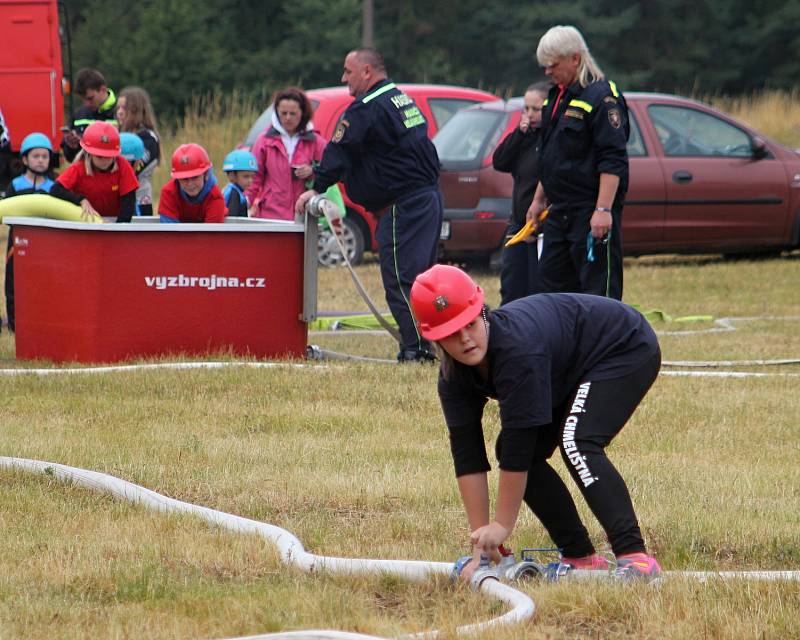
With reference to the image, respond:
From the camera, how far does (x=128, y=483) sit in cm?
557

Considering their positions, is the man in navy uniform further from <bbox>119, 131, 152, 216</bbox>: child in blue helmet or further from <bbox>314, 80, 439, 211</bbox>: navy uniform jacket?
<bbox>119, 131, 152, 216</bbox>: child in blue helmet

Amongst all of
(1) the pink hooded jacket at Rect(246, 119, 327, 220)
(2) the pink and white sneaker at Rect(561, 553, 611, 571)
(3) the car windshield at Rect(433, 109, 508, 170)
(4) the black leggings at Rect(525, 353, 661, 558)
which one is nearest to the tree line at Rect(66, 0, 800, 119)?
(3) the car windshield at Rect(433, 109, 508, 170)

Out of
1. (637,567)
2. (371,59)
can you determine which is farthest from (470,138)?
(637,567)

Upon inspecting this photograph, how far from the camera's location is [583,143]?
7.66 metres

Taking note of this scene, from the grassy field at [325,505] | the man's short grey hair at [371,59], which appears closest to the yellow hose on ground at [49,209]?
the grassy field at [325,505]

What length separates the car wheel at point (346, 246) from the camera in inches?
582

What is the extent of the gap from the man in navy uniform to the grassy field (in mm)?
709

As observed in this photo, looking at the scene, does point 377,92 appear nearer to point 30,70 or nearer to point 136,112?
point 136,112

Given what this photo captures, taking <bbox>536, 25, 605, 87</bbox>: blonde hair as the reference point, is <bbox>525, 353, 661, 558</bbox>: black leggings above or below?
below

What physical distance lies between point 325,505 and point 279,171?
18.9ft

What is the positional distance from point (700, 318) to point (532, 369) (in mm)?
7759

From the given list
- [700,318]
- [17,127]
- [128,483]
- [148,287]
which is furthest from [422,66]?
[128,483]

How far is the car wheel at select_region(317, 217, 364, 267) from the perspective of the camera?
1477 centimetres

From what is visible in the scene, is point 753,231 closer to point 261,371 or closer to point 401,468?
point 261,371
